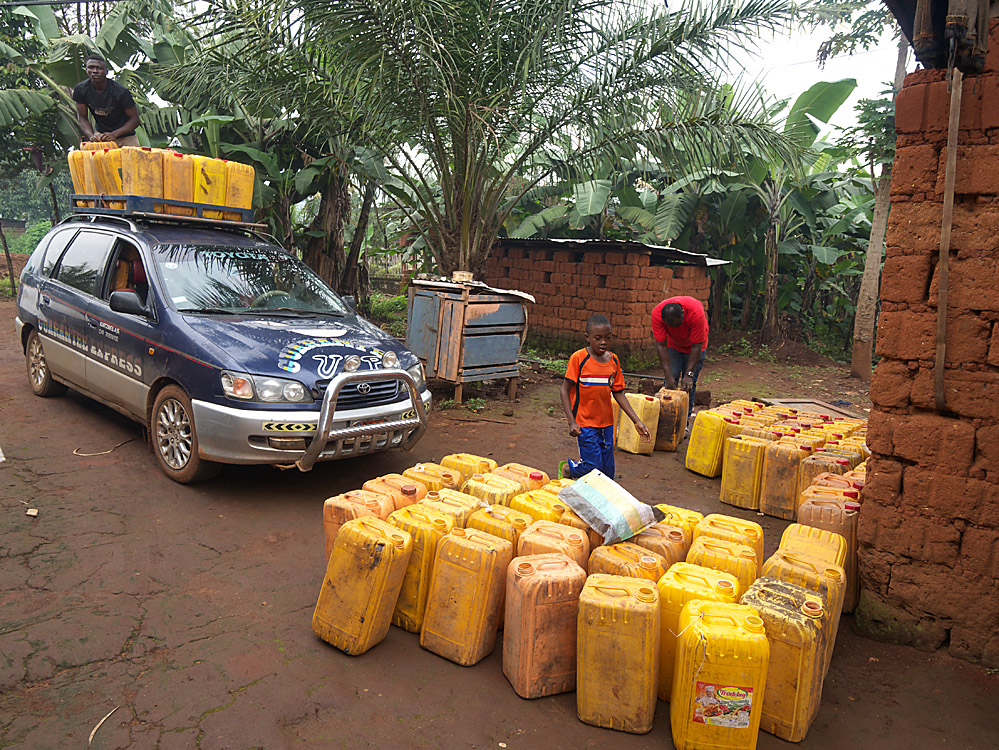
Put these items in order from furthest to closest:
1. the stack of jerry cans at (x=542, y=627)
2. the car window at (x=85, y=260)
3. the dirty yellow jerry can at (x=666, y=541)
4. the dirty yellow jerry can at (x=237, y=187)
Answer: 1. the dirty yellow jerry can at (x=237, y=187)
2. the car window at (x=85, y=260)
3. the dirty yellow jerry can at (x=666, y=541)
4. the stack of jerry cans at (x=542, y=627)

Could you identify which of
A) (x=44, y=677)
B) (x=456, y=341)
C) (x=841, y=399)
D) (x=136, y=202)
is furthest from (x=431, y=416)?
(x=841, y=399)

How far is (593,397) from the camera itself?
4926 millimetres

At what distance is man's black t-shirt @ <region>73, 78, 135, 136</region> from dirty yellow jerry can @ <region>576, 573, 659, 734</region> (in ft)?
25.9

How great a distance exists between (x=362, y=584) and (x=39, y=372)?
225 inches

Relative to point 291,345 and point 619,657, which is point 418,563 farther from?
point 291,345

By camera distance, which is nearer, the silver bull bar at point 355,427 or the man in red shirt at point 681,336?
the silver bull bar at point 355,427

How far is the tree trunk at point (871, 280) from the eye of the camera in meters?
10.9

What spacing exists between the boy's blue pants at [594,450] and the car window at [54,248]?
5196 millimetres

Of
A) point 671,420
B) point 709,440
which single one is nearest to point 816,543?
point 709,440

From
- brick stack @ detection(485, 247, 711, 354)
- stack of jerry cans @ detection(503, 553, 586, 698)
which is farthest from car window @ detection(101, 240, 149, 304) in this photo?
brick stack @ detection(485, 247, 711, 354)

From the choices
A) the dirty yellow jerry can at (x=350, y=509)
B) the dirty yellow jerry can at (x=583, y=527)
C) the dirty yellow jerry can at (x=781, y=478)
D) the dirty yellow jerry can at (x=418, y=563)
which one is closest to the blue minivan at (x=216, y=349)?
the dirty yellow jerry can at (x=350, y=509)

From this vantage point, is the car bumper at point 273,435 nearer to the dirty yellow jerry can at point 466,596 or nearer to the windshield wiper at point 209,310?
the windshield wiper at point 209,310

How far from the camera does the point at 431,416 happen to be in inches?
305

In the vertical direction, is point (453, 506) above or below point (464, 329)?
below
